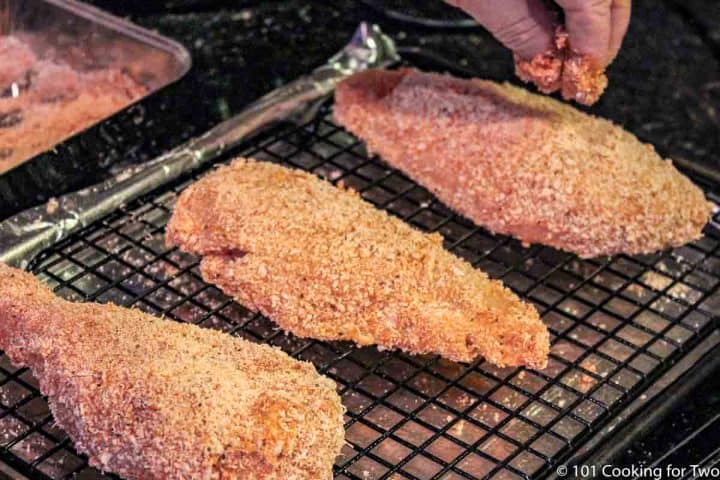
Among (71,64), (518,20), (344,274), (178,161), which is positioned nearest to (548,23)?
(518,20)

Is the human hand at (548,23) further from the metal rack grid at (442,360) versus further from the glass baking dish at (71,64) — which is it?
the glass baking dish at (71,64)

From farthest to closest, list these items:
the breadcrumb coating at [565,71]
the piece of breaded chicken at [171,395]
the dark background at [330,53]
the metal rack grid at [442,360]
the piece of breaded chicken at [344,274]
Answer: the dark background at [330,53] < the breadcrumb coating at [565,71] < the piece of breaded chicken at [344,274] < the metal rack grid at [442,360] < the piece of breaded chicken at [171,395]

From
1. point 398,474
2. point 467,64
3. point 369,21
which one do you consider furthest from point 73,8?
point 398,474

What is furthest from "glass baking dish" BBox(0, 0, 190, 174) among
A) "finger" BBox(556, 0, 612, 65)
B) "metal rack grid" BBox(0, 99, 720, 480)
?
"finger" BBox(556, 0, 612, 65)

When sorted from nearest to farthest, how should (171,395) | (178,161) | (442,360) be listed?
1. (171,395)
2. (442,360)
3. (178,161)

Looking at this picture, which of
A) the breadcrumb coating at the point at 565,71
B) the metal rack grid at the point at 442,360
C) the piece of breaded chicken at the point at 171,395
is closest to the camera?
the piece of breaded chicken at the point at 171,395

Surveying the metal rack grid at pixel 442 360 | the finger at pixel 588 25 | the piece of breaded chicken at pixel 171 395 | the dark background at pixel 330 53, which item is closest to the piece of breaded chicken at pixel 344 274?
the metal rack grid at pixel 442 360

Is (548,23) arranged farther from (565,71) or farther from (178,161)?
(178,161)
